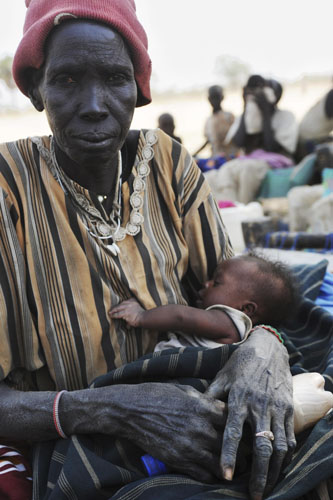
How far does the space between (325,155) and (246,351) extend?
20.0 ft

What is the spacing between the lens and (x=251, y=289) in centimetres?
200

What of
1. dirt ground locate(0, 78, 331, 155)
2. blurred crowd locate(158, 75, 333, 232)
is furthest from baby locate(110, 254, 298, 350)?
dirt ground locate(0, 78, 331, 155)

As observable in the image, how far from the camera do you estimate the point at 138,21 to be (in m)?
1.70

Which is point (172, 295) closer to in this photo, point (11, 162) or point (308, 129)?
point (11, 162)

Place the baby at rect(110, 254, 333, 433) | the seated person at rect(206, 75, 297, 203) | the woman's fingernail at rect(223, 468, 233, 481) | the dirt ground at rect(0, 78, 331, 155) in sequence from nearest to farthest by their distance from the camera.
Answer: the woman's fingernail at rect(223, 468, 233, 481)
the baby at rect(110, 254, 333, 433)
the seated person at rect(206, 75, 297, 203)
the dirt ground at rect(0, 78, 331, 155)

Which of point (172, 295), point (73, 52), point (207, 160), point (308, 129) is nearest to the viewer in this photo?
point (73, 52)

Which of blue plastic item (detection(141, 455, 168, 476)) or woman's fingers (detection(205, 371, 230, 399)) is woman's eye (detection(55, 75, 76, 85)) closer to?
woman's fingers (detection(205, 371, 230, 399))

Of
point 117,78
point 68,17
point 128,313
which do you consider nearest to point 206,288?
point 128,313

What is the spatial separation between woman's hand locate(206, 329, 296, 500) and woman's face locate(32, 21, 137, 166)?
2.72ft

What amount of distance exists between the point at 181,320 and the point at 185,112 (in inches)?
1110

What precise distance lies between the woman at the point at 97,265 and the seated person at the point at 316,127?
6.91 meters

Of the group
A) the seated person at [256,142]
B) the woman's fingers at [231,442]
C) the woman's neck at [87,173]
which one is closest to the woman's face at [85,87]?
the woman's neck at [87,173]

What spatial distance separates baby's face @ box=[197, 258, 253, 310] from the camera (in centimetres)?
198

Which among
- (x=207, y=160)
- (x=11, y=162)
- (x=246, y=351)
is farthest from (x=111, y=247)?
(x=207, y=160)
